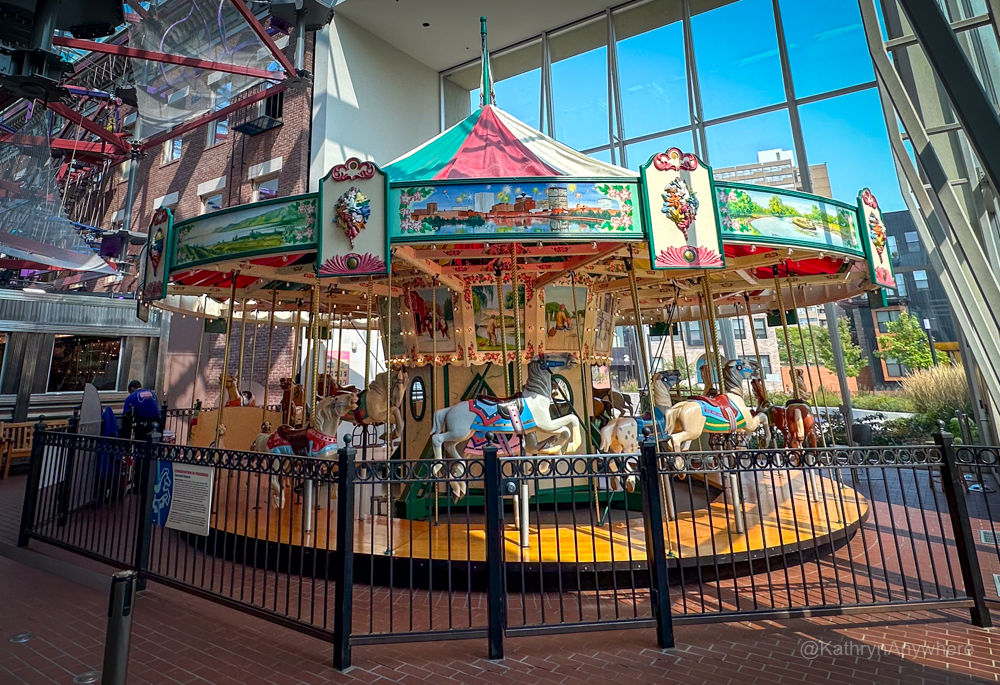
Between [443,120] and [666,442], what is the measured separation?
1495 centimetres

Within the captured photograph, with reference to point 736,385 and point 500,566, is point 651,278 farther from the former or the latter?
point 500,566

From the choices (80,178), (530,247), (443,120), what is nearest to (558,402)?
(530,247)

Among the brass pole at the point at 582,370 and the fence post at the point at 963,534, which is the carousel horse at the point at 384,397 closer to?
the brass pole at the point at 582,370

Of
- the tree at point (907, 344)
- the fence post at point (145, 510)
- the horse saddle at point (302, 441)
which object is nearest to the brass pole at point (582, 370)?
the horse saddle at point (302, 441)

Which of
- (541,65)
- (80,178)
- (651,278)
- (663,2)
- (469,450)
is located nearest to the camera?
(469,450)

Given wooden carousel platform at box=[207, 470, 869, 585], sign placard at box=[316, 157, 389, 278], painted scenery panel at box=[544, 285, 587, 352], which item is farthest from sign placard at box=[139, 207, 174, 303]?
painted scenery panel at box=[544, 285, 587, 352]

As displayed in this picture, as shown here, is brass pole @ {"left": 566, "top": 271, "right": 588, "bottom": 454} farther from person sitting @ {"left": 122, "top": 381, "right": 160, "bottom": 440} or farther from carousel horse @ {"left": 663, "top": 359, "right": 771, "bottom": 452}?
person sitting @ {"left": 122, "top": 381, "right": 160, "bottom": 440}

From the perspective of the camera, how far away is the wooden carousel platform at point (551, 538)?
4488mm

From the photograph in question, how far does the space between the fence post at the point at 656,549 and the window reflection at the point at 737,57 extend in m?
12.2

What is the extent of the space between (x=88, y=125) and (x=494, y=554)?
15207 millimetres

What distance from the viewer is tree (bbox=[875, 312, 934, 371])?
11.2 m

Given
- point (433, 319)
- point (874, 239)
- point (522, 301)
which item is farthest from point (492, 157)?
point (874, 239)

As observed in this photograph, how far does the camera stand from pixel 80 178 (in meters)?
20.0

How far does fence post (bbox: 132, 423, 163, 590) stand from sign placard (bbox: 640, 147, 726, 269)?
201 inches
